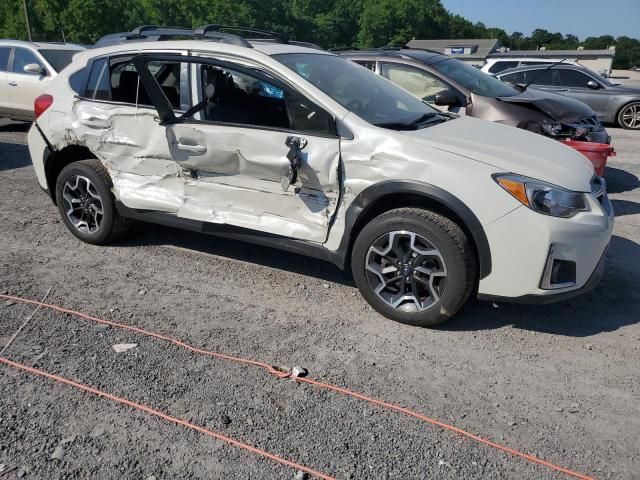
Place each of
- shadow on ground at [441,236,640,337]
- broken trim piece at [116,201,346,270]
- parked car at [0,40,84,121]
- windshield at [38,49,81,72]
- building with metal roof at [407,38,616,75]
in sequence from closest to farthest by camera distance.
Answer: shadow on ground at [441,236,640,337] → broken trim piece at [116,201,346,270] → parked car at [0,40,84,121] → windshield at [38,49,81,72] → building with metal roof at [407,38,616,75]

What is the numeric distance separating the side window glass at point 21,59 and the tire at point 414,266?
9.39 meters

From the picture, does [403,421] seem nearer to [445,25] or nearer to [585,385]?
[585,385]

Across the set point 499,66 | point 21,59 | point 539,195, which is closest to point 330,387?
point 539,195

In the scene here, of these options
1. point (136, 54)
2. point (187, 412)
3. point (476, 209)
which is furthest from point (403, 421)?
point (136, 54)

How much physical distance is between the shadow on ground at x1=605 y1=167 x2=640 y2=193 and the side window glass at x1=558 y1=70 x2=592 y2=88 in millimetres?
5516

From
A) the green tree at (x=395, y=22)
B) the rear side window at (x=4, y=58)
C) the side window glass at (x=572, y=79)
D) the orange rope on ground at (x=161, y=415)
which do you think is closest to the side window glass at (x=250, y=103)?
the orange rope on ground at (x=161, y=415)

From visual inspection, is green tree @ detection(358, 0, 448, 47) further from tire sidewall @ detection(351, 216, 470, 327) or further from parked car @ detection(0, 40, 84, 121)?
tire sidewall @ detection(351, 216, 470, 327)

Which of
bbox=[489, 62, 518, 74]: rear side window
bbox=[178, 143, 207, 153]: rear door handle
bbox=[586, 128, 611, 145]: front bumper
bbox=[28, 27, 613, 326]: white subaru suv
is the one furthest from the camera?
bbox=[489, 62, 518, 74]: rear side window

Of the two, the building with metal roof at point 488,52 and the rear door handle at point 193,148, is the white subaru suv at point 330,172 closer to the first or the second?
the rear door handle at point 193,148

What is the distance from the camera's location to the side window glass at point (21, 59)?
10.4 m

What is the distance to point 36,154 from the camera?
4938mm

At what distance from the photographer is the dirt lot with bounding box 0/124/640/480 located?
2482 millimetres

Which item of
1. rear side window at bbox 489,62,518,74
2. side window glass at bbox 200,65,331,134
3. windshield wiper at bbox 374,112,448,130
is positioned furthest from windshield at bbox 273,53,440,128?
rear side window at bbox 489,62,518,74

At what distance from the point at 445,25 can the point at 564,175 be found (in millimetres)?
141169
